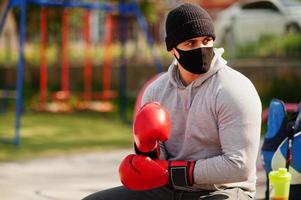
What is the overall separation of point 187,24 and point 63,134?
6.48m

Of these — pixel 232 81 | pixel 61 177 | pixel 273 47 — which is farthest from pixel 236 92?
pixel 273 47

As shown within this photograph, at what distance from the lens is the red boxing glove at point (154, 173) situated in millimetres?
3129

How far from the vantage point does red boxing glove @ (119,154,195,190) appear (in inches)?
123

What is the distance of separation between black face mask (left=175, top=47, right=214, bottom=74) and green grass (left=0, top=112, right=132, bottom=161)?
450cm

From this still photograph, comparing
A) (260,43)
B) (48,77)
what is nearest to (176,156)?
(260,43)

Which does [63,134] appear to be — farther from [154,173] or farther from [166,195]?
[154,173]

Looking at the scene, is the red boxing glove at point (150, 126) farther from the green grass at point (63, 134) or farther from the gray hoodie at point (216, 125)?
the green grass at point (63, 134)

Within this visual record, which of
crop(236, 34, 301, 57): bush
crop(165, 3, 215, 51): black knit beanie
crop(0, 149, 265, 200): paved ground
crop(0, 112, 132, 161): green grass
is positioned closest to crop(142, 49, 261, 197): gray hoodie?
crop(165, 3, 215, 51): black knit beanie

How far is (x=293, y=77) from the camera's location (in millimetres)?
11914

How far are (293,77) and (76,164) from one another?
574 centimetres

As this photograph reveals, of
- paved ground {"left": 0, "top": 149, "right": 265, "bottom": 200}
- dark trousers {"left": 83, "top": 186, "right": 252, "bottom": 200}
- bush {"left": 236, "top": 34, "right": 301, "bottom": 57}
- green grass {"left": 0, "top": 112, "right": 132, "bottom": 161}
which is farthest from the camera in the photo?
bush {"left": 236, "top": 34, "right": 301, "bottom": 57}

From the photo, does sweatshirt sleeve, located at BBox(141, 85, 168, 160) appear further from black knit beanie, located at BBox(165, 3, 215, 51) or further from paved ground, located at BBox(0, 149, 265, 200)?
paved ground, located at BBox(0, 149, 265, 200)

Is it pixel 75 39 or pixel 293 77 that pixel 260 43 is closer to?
pixel 293 77

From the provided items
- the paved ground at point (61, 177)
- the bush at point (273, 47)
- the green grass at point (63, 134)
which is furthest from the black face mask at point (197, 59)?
the bush at point (273, 47)
